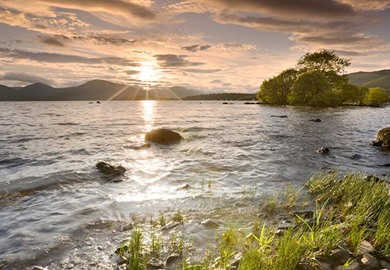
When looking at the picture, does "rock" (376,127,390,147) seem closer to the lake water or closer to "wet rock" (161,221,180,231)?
the lake water

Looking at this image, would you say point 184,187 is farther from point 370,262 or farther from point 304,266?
point 370,262

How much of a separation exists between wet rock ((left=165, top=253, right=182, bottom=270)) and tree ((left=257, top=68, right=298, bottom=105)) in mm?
122671

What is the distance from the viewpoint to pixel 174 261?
23.6 feet

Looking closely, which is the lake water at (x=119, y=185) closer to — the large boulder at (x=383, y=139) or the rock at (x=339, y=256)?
the large boulder at (x=383, y=139)

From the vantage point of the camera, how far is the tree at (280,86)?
4793 inches

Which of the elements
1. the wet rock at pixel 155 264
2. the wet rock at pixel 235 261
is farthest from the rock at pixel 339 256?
the wet rock at pixel 155 264

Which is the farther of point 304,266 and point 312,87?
point 312,87

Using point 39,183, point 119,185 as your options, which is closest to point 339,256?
point 119,185

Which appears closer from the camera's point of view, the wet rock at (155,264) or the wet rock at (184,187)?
the wet rock at (155,264)

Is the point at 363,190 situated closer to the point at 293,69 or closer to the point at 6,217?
the point at 6,217

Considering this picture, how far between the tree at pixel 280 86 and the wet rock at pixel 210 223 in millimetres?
120137

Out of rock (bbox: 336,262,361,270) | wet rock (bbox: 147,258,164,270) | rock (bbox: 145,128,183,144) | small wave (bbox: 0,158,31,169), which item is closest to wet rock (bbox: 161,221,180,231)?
wet rock (bbox: 147,258,164,270)

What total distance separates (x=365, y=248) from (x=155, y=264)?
5.27 m

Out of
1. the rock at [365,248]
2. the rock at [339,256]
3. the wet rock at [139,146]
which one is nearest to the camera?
the rock at [339,256]
